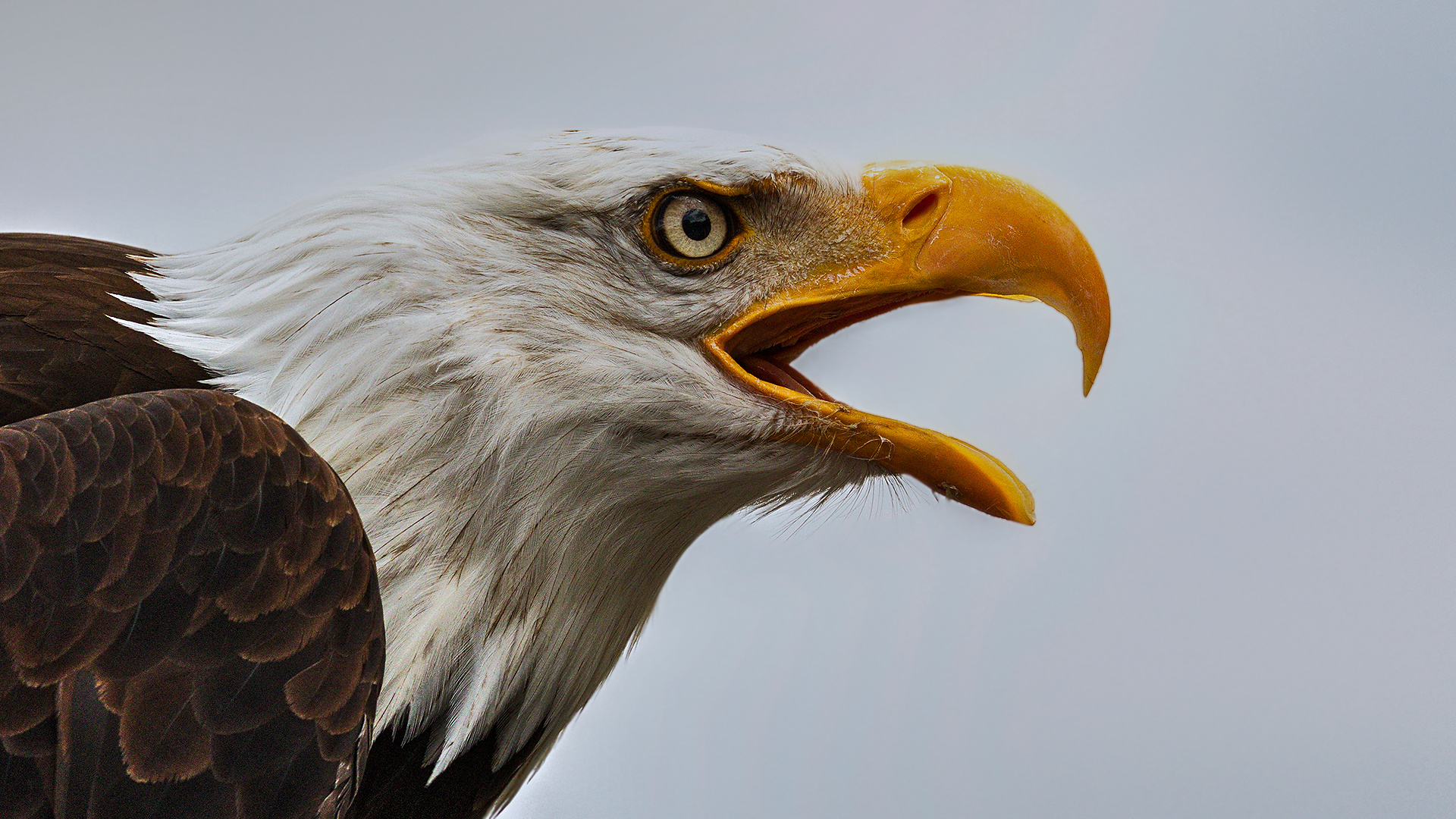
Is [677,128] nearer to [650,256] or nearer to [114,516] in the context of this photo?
[650,256]

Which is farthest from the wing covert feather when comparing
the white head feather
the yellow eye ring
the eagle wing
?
the yellow eye ring

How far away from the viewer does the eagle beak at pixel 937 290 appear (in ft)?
5.03

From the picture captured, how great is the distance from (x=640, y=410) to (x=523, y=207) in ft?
1.06

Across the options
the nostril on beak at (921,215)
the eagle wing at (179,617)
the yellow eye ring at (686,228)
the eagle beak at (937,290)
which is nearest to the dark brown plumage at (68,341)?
the eagle wing at (179,617)

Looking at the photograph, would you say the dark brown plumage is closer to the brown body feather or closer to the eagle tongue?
the brown body feather

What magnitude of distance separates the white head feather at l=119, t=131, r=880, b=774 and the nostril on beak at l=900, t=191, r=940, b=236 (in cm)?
9

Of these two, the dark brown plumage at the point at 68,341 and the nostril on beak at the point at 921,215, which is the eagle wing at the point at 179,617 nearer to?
the dark brown plumage at the point at 68,341

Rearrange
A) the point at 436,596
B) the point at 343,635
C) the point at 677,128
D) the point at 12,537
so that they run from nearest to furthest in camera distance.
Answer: the point at 12,537 < the point at 343,635 < the point at 436,596 < the point at 677,128

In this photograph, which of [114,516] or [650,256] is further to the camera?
[650,256]

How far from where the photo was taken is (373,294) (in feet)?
4.76

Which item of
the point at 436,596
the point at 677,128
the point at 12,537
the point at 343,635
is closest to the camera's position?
the point at 12,537

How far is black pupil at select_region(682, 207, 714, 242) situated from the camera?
1.51 meters

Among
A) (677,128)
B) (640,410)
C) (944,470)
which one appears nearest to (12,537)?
(640,410)

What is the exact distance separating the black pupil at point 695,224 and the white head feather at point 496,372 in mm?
51
